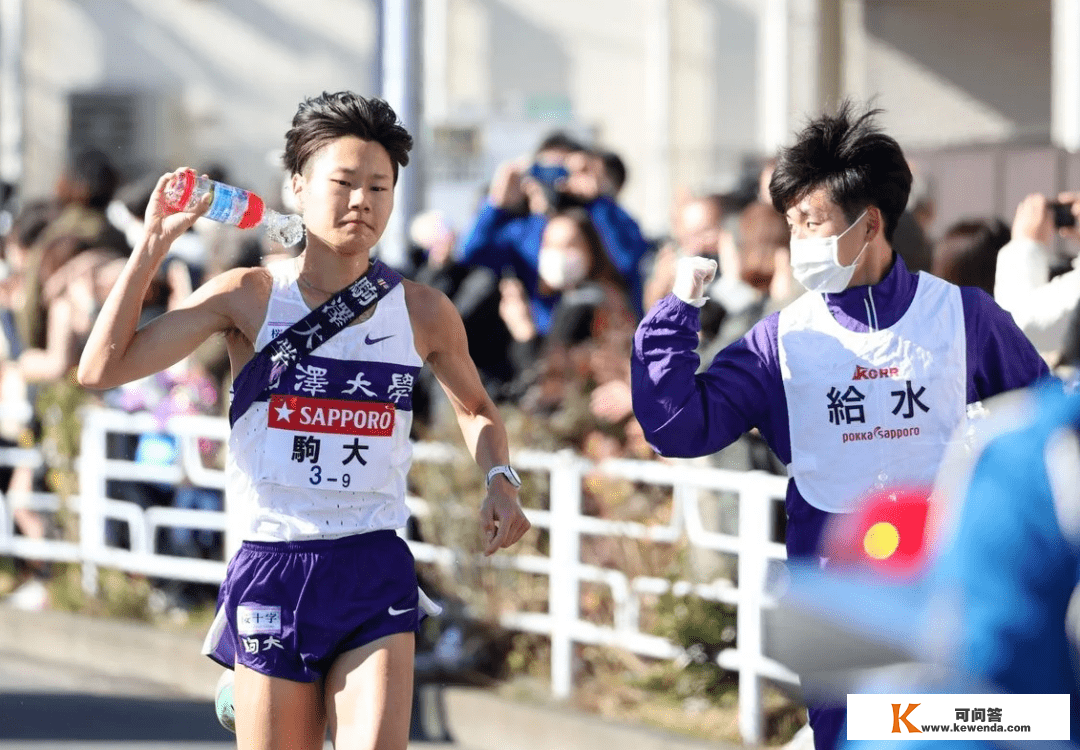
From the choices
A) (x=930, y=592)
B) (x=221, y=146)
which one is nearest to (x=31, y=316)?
(x=930, y=592)

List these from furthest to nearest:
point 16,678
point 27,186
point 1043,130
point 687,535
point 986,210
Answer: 1. point 27,186
2. point 1043,130
3. point 986,210
4. point 16,678
5. point 687,535

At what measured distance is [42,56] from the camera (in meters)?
26.5

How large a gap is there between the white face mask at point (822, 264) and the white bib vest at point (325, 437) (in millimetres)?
911

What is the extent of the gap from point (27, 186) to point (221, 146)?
8.70 ft

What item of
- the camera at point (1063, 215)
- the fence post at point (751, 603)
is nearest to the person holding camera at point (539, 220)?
the fence post at point (751, 603)

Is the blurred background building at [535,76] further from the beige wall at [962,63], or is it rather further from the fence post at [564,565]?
the fence post at [564,565]

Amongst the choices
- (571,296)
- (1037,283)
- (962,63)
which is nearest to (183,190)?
(1037,283)

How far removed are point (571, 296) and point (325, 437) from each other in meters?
3.83

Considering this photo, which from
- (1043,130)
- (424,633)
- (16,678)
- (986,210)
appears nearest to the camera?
(424,633)

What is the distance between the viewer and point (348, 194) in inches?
168

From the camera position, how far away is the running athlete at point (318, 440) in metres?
4.16

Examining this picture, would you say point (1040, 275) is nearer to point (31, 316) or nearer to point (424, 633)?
point (424, 633)

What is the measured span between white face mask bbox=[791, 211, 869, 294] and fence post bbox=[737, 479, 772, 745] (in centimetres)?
244

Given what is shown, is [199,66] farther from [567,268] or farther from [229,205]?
[229,205]
